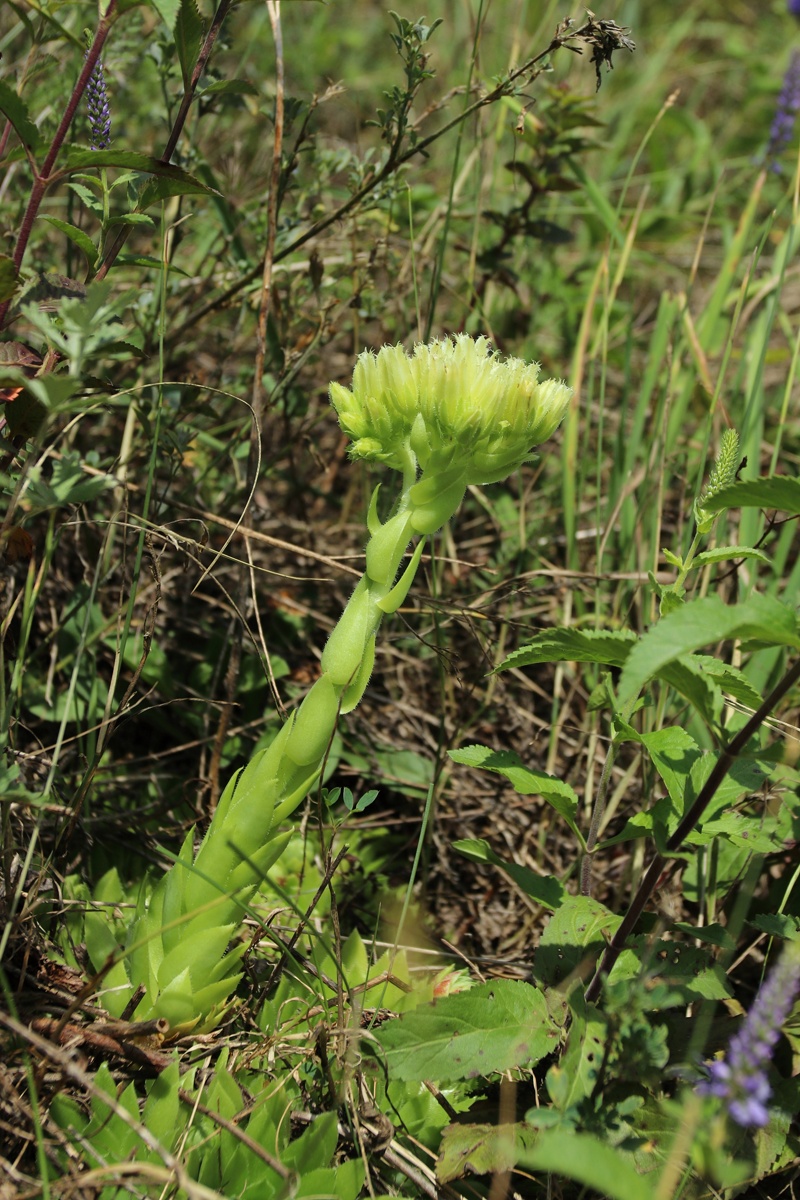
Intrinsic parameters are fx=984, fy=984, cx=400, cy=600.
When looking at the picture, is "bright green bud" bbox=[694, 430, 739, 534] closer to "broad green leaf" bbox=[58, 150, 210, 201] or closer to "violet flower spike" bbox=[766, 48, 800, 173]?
"broad green leaf" bbox=[58, 150, 210, 201]

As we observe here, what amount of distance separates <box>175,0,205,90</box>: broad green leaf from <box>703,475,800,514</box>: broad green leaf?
1146 millimetres

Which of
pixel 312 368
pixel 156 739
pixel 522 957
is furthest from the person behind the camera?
pixel 312 368

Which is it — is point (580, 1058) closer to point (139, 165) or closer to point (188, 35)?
point (139, 165)

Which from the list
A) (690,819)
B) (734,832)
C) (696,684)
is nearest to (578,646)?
(696,684)

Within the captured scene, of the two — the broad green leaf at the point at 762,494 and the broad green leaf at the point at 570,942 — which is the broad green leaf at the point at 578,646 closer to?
the broad green leaf at the point at 762,494

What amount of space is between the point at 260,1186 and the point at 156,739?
123 cm

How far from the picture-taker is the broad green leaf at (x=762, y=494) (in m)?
1.30

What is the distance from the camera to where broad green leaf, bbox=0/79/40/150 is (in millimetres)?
1448

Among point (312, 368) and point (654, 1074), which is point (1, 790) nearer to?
point (654, 1074)

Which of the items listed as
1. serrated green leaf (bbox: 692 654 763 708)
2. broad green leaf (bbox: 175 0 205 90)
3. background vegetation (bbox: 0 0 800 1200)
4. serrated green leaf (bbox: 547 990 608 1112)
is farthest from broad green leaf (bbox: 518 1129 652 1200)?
broad green leaf (bbox: 175 0 205 90)

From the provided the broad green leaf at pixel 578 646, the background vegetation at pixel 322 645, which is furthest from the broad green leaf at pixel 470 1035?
the broad green leaf at pixel 578 646

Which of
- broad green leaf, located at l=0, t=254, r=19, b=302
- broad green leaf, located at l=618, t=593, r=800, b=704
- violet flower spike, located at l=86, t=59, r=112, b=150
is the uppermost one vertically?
violet flower spike, located at l=86, t=59, r=112, b=150

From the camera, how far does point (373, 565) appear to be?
1579 millimetres

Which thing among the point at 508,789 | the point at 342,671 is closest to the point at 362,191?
the point at 342,671
